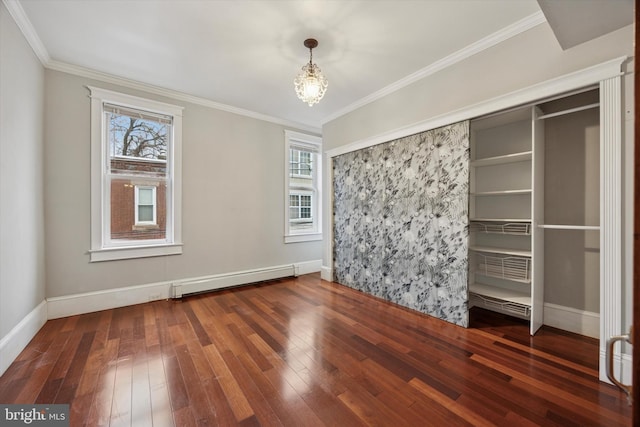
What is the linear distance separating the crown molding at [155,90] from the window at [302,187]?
384 mm

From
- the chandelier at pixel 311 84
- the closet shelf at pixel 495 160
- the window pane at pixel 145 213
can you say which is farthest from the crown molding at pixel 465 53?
the window pane at pixel 145 213

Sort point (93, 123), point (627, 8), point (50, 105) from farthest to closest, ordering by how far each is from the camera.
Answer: point (93, 123) → point (50, 105) → point (627, 8)

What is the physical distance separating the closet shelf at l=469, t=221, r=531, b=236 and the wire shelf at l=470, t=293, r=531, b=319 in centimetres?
73

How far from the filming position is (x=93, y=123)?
9.78 ft

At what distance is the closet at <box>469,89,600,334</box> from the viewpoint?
2.40 metres

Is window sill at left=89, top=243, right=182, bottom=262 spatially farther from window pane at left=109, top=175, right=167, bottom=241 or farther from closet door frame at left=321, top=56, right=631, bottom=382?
closet door frame at left=321, top=56, right=631, bottom=382

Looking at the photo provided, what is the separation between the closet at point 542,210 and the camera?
7.88ft

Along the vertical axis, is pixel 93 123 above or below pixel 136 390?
above

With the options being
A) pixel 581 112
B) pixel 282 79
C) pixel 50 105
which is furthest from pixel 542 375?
pixel 50 105

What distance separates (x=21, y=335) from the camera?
2156mm

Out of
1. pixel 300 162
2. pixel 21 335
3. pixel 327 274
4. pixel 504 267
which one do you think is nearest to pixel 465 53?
pixel 504 267

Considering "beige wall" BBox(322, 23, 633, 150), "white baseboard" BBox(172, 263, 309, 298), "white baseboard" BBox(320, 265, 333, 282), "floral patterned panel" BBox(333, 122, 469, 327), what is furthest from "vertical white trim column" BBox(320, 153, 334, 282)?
"beige wall" BBox(322, 23, 633, 150)

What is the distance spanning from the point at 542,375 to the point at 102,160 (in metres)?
4.75

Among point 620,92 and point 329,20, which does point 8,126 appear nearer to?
point 329,20
